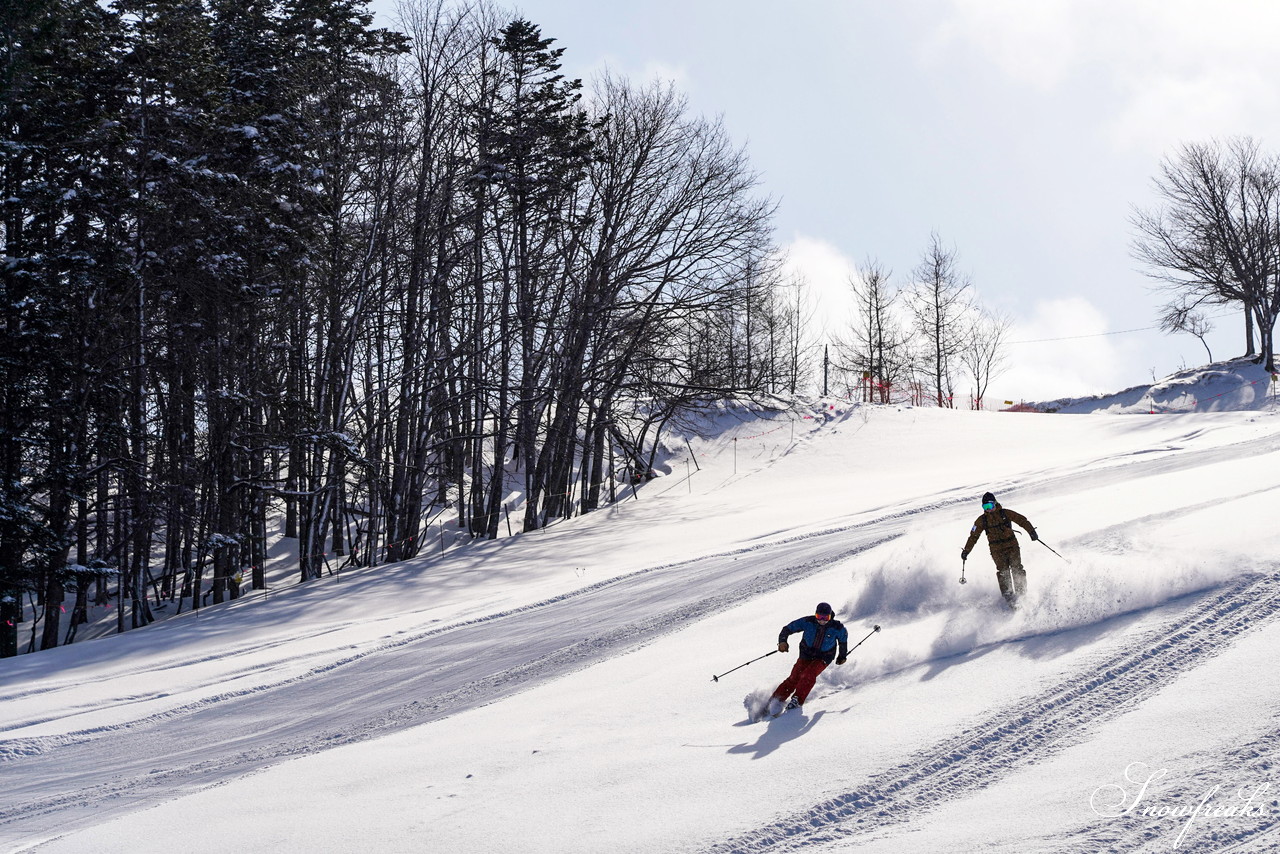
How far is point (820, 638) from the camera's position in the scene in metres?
9.77

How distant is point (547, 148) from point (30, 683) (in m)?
17.2

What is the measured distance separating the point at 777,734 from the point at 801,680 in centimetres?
83

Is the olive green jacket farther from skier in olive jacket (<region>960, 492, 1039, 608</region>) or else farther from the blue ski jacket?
the blue ski jacket

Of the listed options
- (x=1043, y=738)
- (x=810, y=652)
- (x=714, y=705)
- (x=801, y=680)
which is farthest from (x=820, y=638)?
(x=1043, y=738)

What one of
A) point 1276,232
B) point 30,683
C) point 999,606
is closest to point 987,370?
point 1276,232

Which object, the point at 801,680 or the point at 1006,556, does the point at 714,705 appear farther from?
the point at 1006,556

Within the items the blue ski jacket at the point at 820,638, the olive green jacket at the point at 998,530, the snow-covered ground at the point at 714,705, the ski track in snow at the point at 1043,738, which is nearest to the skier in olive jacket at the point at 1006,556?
the olive green jacket at the point at 998,530

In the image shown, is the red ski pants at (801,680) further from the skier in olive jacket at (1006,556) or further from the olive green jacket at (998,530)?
the skier in olive jacket at (1006,556)

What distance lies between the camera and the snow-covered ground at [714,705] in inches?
281

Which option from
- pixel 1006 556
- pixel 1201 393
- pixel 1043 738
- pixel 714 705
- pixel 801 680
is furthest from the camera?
pixel 1201 393

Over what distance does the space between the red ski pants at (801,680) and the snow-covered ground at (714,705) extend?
0.24 metres

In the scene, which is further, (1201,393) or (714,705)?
(1201,393)

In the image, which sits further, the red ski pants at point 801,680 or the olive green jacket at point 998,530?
the olive green jacket at point 998,530

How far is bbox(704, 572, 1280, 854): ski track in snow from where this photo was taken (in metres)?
6.85
